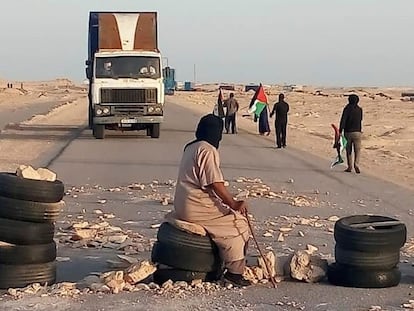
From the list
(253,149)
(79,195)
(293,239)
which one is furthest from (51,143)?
(293,239)

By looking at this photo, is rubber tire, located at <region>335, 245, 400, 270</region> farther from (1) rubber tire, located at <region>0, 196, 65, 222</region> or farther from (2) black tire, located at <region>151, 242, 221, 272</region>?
(1) rubber tire, located at <region>0, 196, 65, 222</region>

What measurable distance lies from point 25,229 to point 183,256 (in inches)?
58.8

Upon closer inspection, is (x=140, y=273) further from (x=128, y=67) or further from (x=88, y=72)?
(x=88, y=72)

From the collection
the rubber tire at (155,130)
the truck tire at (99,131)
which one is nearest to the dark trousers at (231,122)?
the rubber tire at (155,130)

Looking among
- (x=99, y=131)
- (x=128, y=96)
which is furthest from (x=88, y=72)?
(x=99, y=131)

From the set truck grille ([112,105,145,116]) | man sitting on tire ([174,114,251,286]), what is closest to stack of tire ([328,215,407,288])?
man sitting on tire ([174,114,251,286])

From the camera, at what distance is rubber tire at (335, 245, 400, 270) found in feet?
27.6

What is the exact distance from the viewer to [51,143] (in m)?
30.2

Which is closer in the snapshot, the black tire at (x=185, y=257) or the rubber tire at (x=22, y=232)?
the rubber tire at (x=22, y=232)

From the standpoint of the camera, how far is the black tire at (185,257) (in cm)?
831

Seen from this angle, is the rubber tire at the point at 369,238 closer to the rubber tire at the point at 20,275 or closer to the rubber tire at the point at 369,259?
the rubber tire at the point at 369,259

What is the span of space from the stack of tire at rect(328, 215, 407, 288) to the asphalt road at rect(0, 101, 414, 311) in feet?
0.41

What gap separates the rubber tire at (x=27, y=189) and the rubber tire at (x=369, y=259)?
9.35ft

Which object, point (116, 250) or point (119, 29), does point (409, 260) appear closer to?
point (116, 250)
